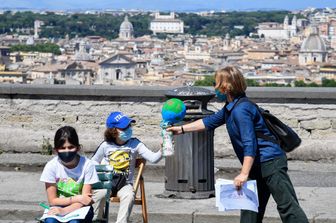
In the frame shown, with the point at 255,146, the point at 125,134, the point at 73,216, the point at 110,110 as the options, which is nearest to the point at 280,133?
the point at 255,146

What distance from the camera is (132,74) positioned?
157 meters

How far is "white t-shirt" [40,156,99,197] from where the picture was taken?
6867 mm

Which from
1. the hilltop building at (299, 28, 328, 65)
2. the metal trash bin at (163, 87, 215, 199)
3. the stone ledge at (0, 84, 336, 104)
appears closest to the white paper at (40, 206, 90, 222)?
the metal trash bin at (163, 87, 215, 199)

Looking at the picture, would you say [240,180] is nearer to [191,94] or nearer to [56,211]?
[56,211]

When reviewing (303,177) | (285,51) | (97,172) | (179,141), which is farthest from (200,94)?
(285,51)

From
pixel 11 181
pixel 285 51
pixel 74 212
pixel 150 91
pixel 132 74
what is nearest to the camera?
pixel 74 212

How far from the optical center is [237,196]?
6848 millimetres

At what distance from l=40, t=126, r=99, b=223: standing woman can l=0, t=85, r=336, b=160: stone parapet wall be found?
5.23 metres

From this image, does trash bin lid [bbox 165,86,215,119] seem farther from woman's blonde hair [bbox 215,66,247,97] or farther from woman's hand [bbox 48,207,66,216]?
woman's hand [bbox 48,207,66,216]

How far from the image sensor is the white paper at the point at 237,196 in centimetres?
681

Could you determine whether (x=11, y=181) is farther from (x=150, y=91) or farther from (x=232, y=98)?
(x=232, y=98)

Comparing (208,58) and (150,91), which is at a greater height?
(150,91)

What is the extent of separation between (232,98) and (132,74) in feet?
492

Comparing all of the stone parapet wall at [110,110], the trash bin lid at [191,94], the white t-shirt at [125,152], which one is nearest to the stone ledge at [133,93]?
the stone parapet wall at [110,110]
